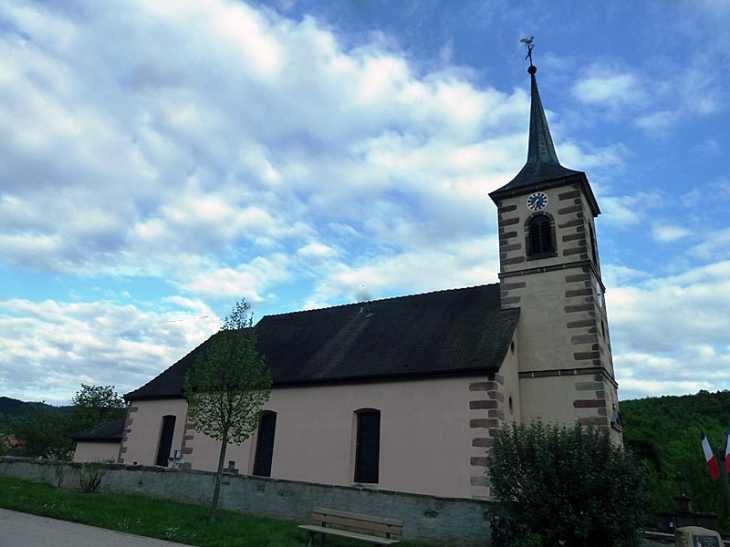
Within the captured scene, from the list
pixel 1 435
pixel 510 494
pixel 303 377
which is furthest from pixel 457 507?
pixel 1 435

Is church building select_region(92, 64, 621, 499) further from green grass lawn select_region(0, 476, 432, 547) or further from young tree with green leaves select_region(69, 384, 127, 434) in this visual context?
young tree with green leaves select_region(69, 384, 127, 434)

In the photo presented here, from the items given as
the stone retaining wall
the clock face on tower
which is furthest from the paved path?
the clock face on tower

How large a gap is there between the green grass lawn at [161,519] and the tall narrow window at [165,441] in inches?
279

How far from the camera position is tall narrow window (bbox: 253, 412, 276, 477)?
19.5m

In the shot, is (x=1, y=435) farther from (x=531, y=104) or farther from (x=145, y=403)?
(x=531, y=104)

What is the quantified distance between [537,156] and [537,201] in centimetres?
333

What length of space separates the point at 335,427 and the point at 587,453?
9.96 metres

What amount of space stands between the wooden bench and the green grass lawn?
338 mm

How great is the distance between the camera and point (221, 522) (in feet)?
39.8

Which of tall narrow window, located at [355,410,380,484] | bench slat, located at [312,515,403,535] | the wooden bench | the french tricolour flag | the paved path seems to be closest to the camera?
the paved path

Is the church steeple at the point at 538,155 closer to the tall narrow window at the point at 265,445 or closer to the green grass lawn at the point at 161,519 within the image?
the tall narrow window at the point at 265,445

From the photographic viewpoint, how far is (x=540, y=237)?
20.0 metres

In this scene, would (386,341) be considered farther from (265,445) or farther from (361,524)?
(361,524)

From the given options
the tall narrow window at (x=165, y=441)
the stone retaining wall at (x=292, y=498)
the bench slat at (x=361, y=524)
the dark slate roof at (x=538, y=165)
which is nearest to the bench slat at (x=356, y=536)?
the bench slat at (x=361, y=524)
